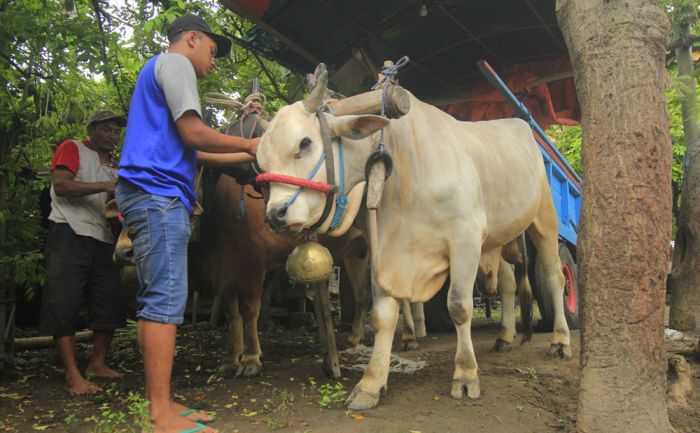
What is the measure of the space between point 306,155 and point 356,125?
1.17 ft

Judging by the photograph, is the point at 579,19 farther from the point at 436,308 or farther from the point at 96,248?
the point at 436,308

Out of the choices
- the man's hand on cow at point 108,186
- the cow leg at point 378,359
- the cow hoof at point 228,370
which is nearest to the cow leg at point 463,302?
the cow leg at point 378,359

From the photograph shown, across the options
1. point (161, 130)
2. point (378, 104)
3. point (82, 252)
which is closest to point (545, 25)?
point (378, 104)

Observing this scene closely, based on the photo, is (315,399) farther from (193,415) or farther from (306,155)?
(306,155)

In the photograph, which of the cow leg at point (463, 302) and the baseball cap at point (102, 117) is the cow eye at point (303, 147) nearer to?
the cow leg at point (463, 302)

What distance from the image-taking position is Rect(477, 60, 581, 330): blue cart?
5961 millimetres

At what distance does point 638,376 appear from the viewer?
2.47m

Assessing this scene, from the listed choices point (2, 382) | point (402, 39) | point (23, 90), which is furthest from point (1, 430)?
point (402, 39)

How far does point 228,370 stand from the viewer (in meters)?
4.24

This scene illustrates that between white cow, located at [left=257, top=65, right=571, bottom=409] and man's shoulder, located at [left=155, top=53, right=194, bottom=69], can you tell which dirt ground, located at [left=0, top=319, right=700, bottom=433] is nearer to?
white cow, located at [left=257, top=65, right=571, bottom=409]

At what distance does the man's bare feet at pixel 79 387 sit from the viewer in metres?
3.73

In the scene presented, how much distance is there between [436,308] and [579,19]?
4.67 m

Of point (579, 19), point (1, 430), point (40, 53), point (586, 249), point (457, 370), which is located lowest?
point (1, 430)

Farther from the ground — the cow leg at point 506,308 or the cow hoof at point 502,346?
the cow leg at point 506,308
